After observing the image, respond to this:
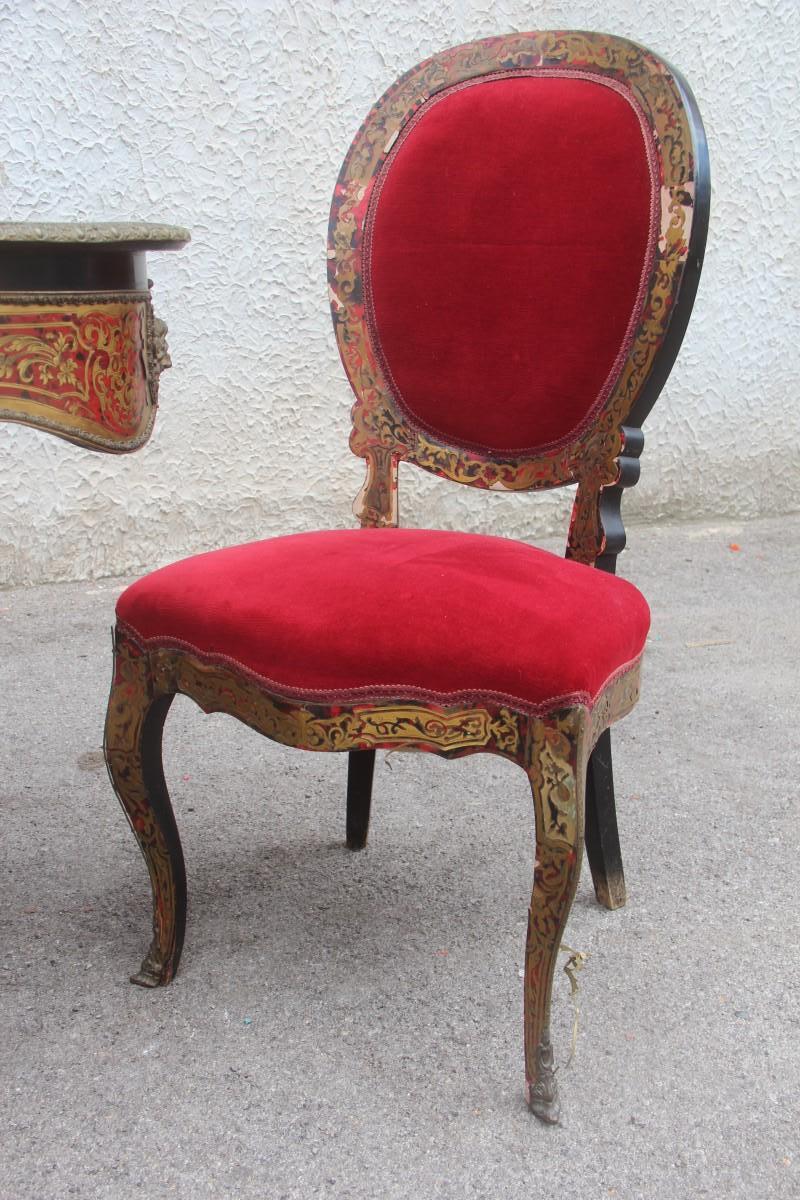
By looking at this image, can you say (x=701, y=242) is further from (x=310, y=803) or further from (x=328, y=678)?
(x=310, y=803)

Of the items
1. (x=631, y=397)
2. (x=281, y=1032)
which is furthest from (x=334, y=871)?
(x=631, y=397)

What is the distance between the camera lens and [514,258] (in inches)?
63.1

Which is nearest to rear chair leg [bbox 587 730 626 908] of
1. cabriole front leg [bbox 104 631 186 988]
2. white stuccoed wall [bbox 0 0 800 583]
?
cabriole front leg [bbox 104 631 186 988]

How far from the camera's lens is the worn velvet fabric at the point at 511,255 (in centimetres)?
151

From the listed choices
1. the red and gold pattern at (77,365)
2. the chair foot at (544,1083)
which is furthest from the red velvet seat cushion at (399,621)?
the chair foot at (544,1083)

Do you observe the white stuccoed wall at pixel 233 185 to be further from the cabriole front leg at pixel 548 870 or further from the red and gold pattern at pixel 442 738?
the cabriole front leg at pixel 548 870

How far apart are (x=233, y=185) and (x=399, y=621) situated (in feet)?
7.18

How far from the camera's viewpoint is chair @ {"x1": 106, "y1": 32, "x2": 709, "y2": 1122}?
126 cm

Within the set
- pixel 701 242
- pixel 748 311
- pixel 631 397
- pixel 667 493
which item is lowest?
pixel 667 493

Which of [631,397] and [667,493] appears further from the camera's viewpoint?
[667,493]

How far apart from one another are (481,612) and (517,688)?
90 millimetres

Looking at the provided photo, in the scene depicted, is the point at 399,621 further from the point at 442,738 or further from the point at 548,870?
→ the point at 548,870

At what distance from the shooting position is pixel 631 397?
58.5 inches

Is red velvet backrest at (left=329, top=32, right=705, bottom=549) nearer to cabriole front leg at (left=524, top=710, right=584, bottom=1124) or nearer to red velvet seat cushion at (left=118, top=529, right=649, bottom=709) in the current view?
red velvet seat cushion at (left=118, top=529, right=649, bottom=709)
